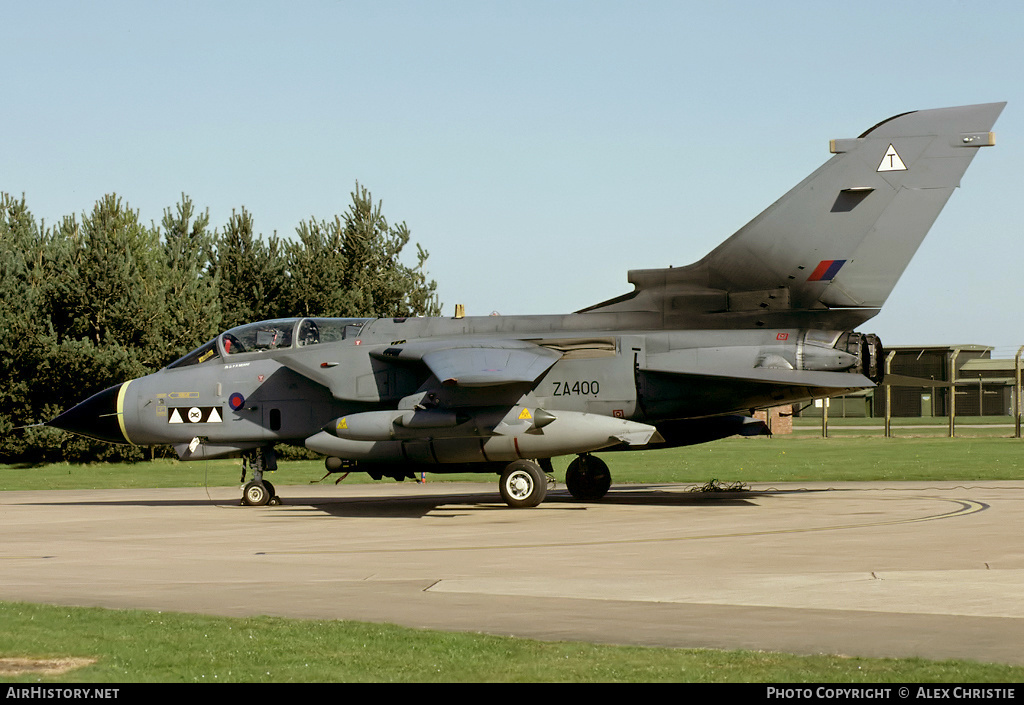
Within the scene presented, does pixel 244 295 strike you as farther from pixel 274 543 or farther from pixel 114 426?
pixel 274 543

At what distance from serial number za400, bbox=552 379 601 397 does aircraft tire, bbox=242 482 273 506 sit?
20.2 feet

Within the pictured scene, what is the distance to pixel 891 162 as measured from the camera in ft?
64.7

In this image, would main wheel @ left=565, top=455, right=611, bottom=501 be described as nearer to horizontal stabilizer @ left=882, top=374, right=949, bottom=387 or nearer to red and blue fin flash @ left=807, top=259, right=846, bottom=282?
horizontal stabilizer @ left=882, top=374, right=949, bottom=387

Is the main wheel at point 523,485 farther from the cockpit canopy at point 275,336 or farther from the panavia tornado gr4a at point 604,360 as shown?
the cockpit canopy at point 275,336

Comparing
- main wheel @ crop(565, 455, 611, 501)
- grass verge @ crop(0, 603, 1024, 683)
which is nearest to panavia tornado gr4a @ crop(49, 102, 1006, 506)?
main wheel @ crop(565, 455, 611, 501)

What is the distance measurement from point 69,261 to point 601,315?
88.0 feet

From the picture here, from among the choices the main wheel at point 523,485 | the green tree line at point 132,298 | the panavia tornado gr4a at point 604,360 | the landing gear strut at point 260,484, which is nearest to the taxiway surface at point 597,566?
the main wheel at point 523,485

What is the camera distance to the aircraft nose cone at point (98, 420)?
22.6 metres

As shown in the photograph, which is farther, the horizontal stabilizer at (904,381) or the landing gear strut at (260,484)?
the landing gear strut at (260,484)

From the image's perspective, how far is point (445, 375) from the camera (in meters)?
19.3

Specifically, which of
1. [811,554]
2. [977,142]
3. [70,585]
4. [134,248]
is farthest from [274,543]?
[134,248]

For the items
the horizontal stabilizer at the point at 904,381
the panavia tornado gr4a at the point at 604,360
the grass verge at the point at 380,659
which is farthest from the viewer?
the horizontal stabilizer at the point at 904,381

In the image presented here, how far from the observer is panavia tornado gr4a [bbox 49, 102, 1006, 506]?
19672mm

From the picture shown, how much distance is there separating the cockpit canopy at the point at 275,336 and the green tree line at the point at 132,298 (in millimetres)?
18510
